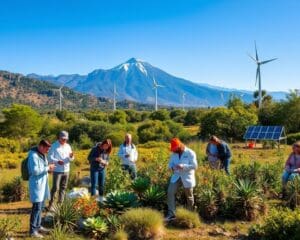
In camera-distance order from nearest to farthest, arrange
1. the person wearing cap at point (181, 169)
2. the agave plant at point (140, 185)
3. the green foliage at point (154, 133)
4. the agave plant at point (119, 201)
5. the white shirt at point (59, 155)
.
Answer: the person wearing cap at point (181, 169)
the agave plant at point (119, 201)
the white shirt at point (59, 155)
the agave plant at point (140, 185)
the green foliage at point (154, 133)

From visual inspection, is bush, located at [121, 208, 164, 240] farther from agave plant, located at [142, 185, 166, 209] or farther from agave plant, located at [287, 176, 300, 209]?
agave plant, located at [287, 176, 300, 209]

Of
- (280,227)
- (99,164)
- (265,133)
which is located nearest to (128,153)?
(99,164)

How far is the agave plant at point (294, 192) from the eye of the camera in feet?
37.8

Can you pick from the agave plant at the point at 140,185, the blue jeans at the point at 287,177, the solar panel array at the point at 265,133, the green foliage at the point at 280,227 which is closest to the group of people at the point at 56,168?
the agave plant at the point at 140,185

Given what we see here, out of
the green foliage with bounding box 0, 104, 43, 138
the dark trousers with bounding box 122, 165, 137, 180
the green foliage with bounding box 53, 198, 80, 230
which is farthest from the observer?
the green foliage with bounding box 0, 104, 43, 138

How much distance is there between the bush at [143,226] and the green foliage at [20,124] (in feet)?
129

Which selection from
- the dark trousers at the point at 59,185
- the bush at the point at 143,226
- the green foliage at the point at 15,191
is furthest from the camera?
the green foliage at the point at 15,191

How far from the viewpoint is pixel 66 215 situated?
398 inches

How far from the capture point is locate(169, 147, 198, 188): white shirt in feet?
34.0

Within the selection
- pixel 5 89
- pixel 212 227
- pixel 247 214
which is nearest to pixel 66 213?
pixel 212 227

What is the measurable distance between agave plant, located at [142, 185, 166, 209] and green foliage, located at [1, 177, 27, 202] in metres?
4.42

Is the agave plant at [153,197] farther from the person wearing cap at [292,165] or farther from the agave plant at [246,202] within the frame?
the person wearing cap at [292,165]

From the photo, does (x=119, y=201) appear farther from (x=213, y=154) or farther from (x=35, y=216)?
(x=213, y=154)

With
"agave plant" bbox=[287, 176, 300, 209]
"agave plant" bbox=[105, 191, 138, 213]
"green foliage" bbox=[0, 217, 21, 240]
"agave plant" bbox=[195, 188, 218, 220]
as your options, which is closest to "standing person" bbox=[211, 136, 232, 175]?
"agave plant" bbox=[287, 176, 300, 209]
